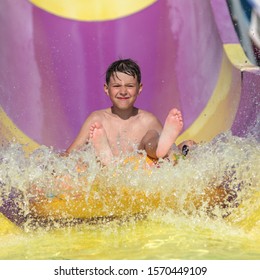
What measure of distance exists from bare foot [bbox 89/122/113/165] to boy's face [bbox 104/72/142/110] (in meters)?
0.20

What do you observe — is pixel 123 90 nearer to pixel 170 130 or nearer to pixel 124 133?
pixel 124 133

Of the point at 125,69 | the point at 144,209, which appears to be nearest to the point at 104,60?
the point at 125,69

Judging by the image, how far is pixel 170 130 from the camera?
1.65 meters

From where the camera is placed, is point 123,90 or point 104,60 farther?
point 104,60

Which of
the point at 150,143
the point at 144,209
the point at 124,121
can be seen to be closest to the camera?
the point at 144,209

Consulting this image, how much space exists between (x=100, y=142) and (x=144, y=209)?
224 millimetres

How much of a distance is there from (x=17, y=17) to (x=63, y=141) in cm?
41

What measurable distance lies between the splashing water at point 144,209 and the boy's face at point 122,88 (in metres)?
0.26

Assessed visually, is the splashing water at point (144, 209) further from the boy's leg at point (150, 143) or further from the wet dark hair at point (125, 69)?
the wet dark hair at point (125, 69)

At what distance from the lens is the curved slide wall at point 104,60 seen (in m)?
1.99

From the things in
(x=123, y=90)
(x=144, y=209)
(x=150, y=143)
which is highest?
(x=123, y=90)

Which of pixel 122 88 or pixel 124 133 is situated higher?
pixel 122 88

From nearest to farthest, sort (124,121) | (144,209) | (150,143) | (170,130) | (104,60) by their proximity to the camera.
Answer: (144,209), (170,130), (150,143), (124,121), (104,60)
